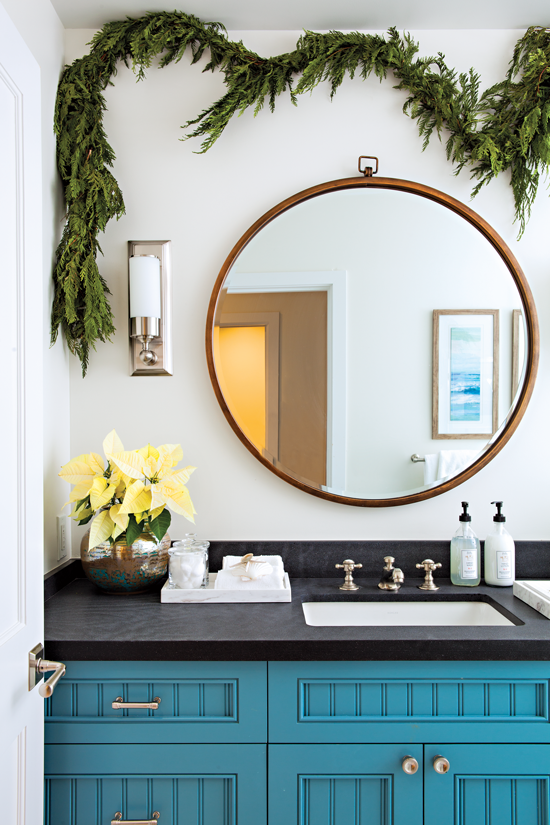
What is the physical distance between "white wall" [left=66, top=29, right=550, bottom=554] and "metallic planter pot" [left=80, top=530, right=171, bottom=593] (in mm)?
219

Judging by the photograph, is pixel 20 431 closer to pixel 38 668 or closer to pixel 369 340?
pixel 38 668

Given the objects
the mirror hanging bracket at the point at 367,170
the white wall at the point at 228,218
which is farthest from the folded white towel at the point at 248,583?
the mirror hanging bracket at the point at 367,170

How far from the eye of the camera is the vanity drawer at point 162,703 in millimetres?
1194

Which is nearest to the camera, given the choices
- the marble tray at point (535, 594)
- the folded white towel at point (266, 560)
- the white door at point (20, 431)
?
the white door at point (20, 431)

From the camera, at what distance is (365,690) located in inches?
47.5

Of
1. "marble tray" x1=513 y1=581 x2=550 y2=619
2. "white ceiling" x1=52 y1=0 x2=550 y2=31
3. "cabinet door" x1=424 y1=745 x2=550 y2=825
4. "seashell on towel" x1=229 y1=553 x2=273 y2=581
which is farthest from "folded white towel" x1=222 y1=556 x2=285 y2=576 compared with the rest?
"white ceiling" x1=52 y1=0 x2=550 y2=31

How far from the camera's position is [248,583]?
145 centimetres

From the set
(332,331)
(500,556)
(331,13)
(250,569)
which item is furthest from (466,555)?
(331,13)

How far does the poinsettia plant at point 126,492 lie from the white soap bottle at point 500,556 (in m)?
0.88

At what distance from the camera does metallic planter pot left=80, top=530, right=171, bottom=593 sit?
4.76 ft

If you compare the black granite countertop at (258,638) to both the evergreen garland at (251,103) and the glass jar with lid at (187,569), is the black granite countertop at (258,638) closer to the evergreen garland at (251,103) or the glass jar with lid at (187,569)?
the glass jar with lid at (187,569)

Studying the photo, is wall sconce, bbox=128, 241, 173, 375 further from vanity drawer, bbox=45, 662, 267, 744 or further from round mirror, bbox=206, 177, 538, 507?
vanity drawer, bbox=45, 662, 267, 744

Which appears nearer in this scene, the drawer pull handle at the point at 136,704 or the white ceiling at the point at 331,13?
the drawer pull handle at the point at 136,704

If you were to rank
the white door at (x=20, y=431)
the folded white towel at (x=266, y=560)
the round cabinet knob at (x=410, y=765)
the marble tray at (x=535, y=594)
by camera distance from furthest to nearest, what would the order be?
the folded white towel at (x=266, y=560) → the marble tray at (x=535, y=594) → the round cabinet knob at (x=410, y=765) → the white door at (x=20, y=431)
